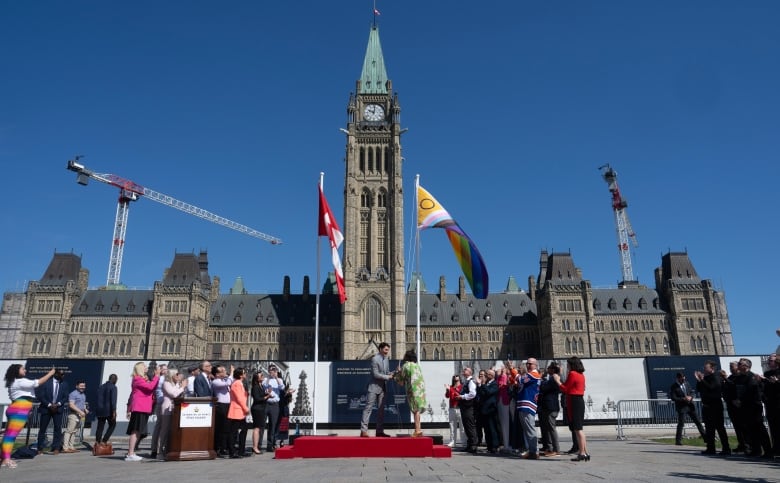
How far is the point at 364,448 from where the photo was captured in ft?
35.7

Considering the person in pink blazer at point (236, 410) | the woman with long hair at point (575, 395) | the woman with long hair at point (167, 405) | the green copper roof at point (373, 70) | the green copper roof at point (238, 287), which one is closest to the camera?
the woman with long hair at point (575, 395)

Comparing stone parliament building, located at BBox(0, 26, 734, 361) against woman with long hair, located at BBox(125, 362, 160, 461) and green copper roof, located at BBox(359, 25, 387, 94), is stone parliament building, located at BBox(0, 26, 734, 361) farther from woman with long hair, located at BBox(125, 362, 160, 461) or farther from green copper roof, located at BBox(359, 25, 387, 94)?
woman with long hair, located at BBox(125, 362, 160, 461)

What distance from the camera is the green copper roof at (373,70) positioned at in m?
Result: 85.9

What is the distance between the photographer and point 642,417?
891 inches

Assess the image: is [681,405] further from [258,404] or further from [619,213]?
[619,213]

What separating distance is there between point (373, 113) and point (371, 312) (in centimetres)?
3102

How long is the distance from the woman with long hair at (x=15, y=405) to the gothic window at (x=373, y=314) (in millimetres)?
62579

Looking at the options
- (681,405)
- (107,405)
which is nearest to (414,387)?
(107,405)

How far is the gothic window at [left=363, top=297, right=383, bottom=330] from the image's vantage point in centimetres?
7231

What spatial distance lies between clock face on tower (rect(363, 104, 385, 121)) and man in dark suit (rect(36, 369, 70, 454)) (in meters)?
72.7

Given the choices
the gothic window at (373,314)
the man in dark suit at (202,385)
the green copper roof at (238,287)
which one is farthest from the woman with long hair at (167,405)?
the green copper roof at (238,287)

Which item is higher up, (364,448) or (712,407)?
(712,407)

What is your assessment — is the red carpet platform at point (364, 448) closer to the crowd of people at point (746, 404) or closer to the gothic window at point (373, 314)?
the crowd of people at point (746, 404)

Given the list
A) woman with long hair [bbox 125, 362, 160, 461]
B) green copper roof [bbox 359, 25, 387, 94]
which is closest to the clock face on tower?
green copper roof [bbox 359, 25, 387, 94]
